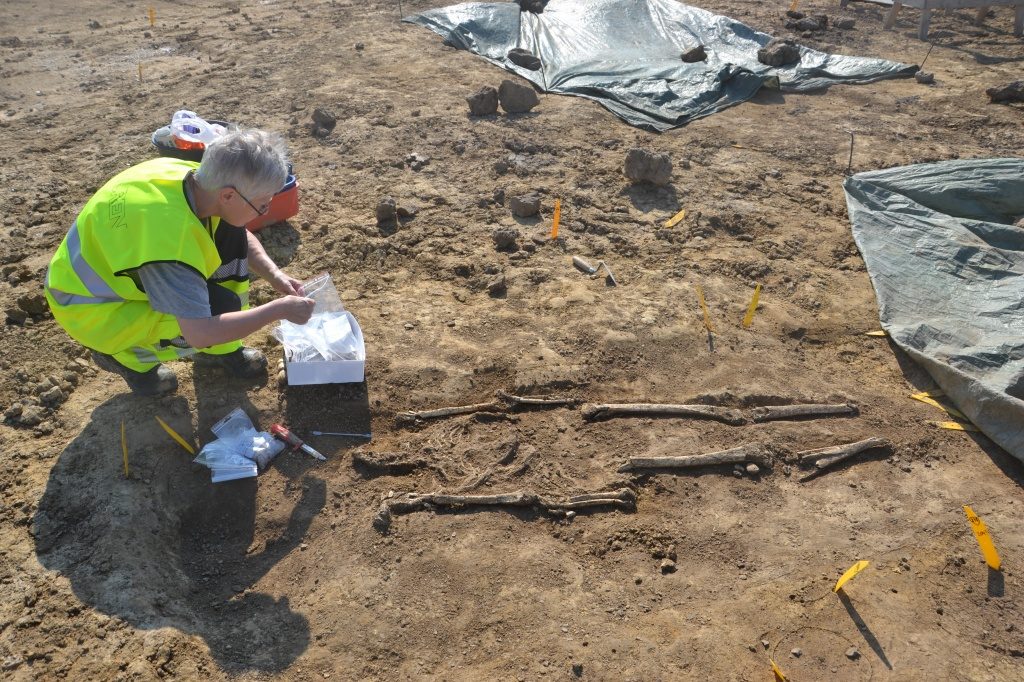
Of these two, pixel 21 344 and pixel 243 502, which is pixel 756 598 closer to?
pixel 243 502

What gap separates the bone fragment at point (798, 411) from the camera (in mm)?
3609

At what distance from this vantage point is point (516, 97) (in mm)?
6543

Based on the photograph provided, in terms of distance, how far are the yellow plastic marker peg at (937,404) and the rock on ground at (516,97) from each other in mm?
4348

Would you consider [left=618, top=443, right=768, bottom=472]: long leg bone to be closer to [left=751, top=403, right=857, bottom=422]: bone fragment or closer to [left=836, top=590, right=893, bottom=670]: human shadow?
[left=751, top=403, right=857, bottom=422]: bone fragment

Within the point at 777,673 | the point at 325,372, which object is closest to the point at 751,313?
the point at 777,673

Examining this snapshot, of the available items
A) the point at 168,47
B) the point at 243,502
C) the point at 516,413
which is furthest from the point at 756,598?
the point at 168,47

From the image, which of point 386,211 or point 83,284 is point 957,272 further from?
point 83,284

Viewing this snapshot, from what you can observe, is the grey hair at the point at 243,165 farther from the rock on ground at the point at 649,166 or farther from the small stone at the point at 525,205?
the rock on ground at the point at 649,166

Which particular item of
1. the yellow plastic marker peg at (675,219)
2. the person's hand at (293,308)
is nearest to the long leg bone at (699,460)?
the person's hand at (293,308)

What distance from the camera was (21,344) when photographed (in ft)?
13.1

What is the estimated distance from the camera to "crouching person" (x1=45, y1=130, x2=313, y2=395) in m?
2.78

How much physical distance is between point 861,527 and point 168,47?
893cm

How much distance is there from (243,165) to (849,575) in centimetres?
295

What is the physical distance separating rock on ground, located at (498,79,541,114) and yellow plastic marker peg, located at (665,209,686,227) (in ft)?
7.26
